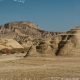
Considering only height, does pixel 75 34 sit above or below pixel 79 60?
above

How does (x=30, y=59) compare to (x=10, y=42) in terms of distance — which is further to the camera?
(x=10, y=42)

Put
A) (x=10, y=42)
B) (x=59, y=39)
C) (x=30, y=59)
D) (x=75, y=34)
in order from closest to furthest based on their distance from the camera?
1. (x=30, y=59)
2. (x=75, y=34)
3. (x=59, y=39)
4. (x=10, y=42)

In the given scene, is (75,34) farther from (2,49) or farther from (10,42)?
(10,42)

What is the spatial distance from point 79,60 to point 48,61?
162 inches

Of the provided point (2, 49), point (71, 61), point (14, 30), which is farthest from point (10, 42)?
point (14, 30)

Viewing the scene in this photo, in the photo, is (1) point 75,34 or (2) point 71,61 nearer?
(2) point 71,61

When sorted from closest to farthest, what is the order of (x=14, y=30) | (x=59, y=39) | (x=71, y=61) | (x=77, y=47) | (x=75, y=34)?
(x=71, y=61) < (x=77, y=47) < (x=75, y=34) < (x=59, y=39) < (x=14, y=30)

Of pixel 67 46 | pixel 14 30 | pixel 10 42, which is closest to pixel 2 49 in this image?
pixel 10 42

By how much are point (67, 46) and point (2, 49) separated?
40251 millimetres

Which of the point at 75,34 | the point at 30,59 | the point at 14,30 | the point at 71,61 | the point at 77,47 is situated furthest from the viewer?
the point at 14,30

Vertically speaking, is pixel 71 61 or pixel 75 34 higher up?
pixel 75 34

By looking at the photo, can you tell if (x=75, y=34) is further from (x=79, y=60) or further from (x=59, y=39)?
(x=79, y=60)

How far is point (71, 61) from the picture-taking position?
41.0 meters

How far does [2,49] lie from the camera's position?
84500mm
